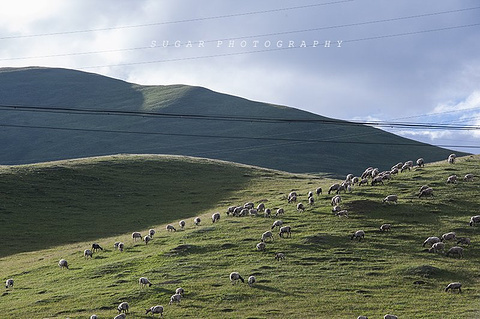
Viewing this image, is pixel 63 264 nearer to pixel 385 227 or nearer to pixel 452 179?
pixel 385 227

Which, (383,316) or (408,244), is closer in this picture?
(383,316)

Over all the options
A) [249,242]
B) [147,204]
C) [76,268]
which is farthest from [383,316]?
[147,204]

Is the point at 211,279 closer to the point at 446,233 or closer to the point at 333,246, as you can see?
the point at 333,246

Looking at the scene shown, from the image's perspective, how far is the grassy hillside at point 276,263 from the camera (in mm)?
39250

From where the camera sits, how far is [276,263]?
48.2 metres

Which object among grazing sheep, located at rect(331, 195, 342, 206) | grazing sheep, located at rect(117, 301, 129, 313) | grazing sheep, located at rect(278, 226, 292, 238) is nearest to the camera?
grazing sheep, located at rect(117, 301, 129, 313)

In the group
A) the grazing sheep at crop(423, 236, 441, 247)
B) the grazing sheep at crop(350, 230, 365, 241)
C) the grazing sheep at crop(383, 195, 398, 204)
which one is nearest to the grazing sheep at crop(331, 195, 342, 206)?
the grazing sheep at crop(383, 195, 398, 204)

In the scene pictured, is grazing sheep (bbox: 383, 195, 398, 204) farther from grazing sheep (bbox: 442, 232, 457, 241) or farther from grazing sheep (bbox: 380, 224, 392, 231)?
grazing sheep (bbox: 442, 232, 457, 241)

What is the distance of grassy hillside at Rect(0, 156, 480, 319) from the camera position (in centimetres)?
3925

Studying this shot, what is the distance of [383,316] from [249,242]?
20.5 metres

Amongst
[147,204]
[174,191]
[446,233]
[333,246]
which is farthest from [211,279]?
[174,191]

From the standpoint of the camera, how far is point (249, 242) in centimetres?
5462

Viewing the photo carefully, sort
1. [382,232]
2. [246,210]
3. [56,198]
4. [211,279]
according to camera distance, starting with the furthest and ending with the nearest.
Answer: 1. [56,198]
2. [246,210]
3. [382,232]
4. [211,279]

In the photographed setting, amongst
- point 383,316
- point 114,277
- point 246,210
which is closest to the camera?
point 383,316
